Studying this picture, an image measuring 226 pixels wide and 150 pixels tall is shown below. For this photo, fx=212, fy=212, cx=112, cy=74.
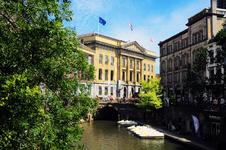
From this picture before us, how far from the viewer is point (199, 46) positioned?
46062 millimetres

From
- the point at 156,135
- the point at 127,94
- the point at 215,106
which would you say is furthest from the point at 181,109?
the point at 127,94

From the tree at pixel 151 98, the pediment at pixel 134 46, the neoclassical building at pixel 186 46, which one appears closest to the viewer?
the tree at pixel 151 98

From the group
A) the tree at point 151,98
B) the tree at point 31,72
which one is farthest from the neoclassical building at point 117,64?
the tree at point 31,72

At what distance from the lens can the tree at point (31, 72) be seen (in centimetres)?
903

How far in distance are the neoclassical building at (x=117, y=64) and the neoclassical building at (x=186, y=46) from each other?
10.9 metres

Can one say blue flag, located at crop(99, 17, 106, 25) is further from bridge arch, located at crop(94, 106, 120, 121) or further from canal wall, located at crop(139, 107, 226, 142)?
canal wall, located at crop(139, 107, 226, 142)

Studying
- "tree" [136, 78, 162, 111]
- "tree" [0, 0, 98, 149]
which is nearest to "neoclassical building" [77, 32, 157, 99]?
"tree" [136, 78, 162, 111]

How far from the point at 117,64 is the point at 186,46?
78.3ft

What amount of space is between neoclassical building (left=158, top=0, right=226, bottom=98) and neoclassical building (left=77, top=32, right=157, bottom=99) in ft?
35.9

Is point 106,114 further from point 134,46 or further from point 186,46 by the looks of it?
point 186,46

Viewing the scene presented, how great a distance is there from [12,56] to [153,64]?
76423 mm

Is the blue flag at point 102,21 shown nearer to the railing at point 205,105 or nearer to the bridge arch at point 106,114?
the bridge arch at point 106,114

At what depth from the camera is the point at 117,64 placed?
68625 mm

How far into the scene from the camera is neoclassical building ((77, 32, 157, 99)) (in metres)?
61.9
